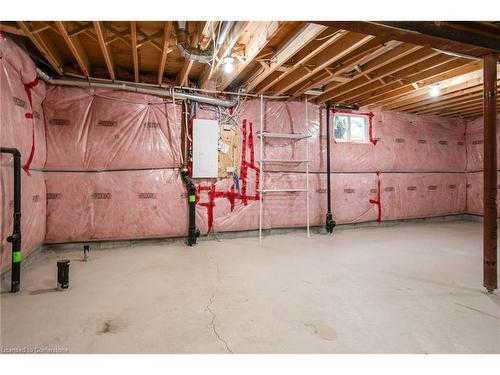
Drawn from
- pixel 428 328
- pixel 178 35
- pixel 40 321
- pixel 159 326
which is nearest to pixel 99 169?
pixel 178 35

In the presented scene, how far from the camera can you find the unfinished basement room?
1.84 metres

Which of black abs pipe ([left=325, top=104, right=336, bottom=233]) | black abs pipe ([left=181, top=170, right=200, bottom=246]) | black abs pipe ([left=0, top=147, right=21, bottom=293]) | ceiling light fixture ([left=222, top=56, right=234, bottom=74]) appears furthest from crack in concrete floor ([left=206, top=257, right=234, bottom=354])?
black abs pipe ([left=325, top=104, right=336, bottom=233])

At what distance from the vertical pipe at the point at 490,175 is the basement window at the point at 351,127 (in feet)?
9.54

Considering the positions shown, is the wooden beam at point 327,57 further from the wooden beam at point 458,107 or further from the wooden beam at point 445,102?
the wooden beam at point 458,107

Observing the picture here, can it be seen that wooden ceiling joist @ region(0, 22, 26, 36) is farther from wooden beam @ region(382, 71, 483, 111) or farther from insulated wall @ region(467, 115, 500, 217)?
insulated wall @ region(467, 115, 500, 217)

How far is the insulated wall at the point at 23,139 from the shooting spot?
7.91ft

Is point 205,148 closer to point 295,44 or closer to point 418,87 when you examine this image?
point 295,44

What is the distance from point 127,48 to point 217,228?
8.84 ft

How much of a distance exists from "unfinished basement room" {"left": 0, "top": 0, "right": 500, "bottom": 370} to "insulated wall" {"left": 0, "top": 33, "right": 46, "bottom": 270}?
0.09ft

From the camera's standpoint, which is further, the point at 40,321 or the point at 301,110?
the point at 301,110

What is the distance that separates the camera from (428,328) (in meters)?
1.75

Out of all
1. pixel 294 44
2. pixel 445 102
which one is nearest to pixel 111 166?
pixel 294 44

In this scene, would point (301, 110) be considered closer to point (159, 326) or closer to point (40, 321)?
A: point (159, 326)
